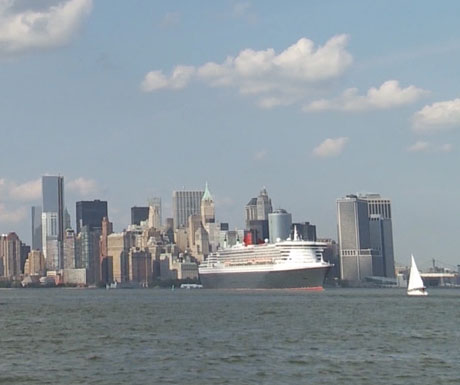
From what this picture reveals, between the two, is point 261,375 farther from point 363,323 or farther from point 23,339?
point 363,323

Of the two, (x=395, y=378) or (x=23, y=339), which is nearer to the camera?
(x=395, y=378)

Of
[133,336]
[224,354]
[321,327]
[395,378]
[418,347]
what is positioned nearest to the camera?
[395,378]

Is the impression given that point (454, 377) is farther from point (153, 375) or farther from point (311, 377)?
point (153, 375)

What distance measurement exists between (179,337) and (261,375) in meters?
22.4

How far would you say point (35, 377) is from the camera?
47469mm

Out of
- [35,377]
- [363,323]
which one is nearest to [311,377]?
[35,377]

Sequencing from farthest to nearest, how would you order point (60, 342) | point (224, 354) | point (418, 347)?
point (60, 342) → point (418, 347) → point (224, 354)

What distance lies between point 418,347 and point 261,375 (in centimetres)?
1780

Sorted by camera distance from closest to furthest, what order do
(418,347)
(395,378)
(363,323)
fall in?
(395,378) → (418,347) → (363,323)

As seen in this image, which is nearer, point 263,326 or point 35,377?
point 35,377

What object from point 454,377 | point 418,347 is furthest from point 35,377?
point 418,347

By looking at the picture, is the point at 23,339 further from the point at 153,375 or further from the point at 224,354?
the point at 153,375

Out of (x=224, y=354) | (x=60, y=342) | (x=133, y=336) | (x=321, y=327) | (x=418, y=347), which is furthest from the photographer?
(x=321, y=327)

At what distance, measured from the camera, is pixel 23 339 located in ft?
226
